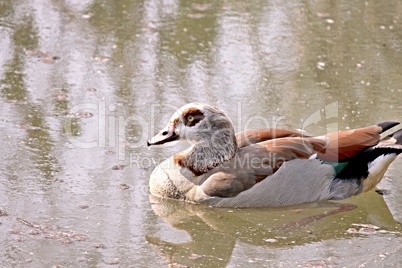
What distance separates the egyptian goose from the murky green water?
0.46ft

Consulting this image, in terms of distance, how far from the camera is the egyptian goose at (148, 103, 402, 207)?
7395mm

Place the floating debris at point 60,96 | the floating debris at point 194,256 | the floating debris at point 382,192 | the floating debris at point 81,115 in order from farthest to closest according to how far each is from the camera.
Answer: the floating debris at point 60,96 → the floating debris at point 81,115 → the floating debris at point 382,192 → the floating debris at point 194,256

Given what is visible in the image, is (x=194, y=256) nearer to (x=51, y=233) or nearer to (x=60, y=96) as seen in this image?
(x=51, y=233)

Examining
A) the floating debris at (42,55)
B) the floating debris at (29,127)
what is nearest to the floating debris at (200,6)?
the floating debris at (42,55)

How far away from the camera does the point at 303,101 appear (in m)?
9.50

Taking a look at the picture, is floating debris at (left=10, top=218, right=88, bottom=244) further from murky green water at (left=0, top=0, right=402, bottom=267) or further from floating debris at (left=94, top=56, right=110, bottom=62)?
floating debris at (left=94, top=56, right=110, bottom=62)

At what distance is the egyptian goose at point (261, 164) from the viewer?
24.3 feet

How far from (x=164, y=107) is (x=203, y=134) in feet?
5.42

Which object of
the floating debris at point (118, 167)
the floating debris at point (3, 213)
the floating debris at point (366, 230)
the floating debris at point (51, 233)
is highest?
the floating debris at point (118, 167)

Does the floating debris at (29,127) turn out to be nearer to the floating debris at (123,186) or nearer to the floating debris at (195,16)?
the floating debris at (123,186)

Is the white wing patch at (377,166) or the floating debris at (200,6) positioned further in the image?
the floating debris at (200,6)

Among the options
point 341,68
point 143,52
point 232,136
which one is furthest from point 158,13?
point 232,136

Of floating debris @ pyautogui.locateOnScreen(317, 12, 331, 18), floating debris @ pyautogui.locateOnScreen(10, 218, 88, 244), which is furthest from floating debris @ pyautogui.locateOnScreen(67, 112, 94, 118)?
floating debris @ pyautogui.locateOnScreen(317, 12, 331, 18)

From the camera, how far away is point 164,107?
9203 millimetres
